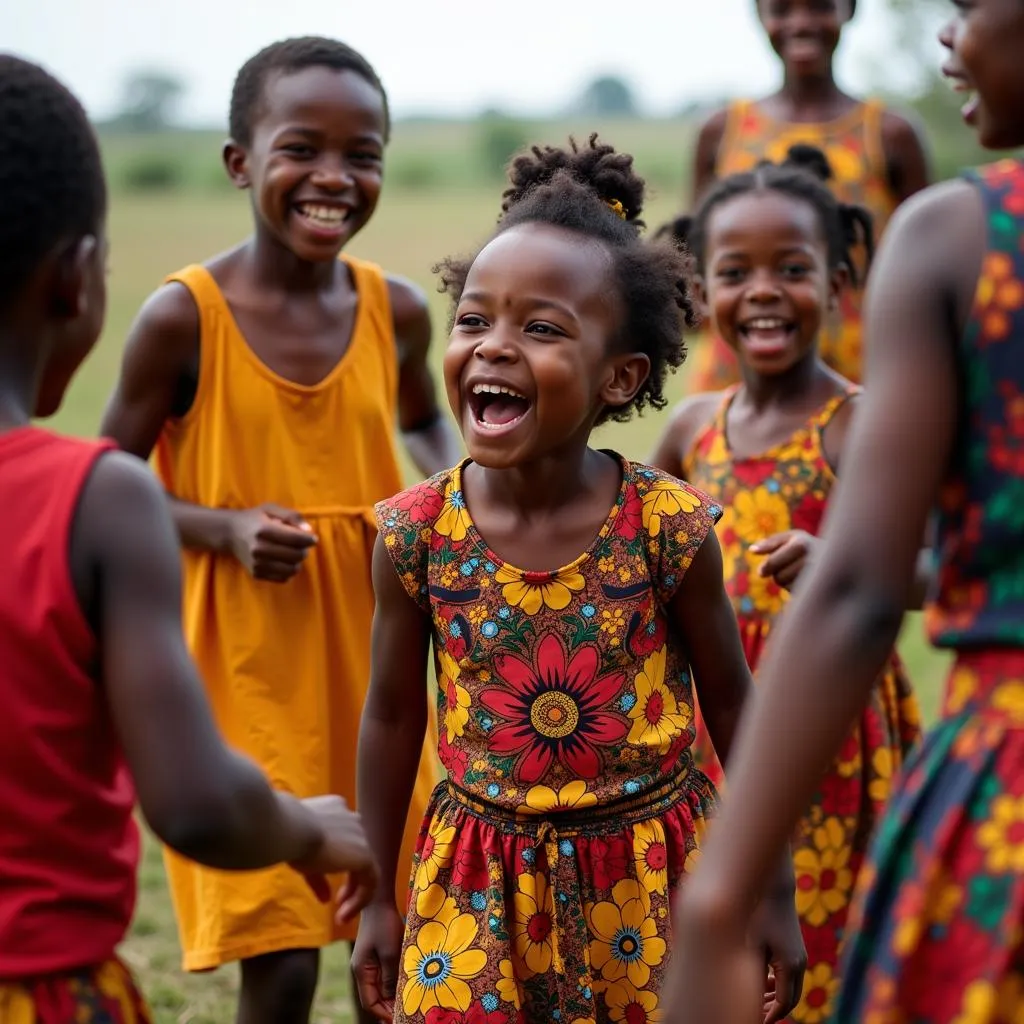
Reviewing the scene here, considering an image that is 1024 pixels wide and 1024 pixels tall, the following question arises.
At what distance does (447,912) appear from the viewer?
259 cm

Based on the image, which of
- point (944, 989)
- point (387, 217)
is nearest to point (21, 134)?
point (944, 989)

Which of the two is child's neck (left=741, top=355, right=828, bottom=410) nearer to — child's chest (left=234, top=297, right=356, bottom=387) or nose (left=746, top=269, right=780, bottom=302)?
nose (left=746, top=269, right=780, bottom=302)

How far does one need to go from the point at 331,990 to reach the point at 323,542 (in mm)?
1412

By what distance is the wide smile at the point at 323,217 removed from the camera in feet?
12.0

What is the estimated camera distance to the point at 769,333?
3838 mm

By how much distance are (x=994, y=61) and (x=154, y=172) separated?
33325 millimetres

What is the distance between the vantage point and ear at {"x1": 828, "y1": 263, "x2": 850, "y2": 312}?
13.3 ft

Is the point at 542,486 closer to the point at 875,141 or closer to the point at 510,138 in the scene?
the point at 875,141

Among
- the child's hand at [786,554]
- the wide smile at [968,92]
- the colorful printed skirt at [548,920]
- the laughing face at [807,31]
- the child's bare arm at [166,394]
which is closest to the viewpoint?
the wide smile at [968,92]

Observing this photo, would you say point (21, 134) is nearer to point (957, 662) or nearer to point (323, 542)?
point (957, 662)

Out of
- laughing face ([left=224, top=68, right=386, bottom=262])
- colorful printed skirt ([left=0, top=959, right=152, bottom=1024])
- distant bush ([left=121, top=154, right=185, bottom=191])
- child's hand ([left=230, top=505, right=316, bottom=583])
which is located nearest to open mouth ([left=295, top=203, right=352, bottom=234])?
laughing face ([left=224, top=68, right=386, bottom=262])

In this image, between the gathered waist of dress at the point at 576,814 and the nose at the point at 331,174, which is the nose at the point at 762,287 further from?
the gathered waist of dress at the point at 576,814

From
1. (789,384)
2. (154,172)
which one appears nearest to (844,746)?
(789,384)

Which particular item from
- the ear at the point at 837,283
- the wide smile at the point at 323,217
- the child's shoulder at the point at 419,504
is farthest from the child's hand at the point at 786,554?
the wide smile at the point at 323,217
